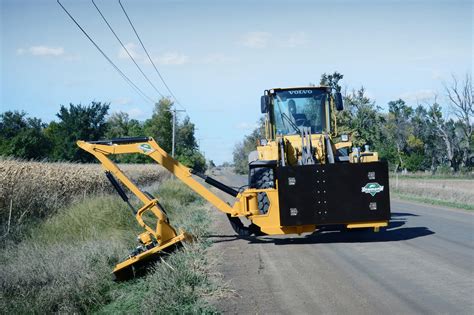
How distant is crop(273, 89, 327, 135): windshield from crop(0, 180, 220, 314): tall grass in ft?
11.6

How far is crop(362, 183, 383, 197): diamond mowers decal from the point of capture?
402 inches

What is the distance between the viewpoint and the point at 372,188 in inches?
403

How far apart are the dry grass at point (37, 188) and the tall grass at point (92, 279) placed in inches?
67.2

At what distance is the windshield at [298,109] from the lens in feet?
42.9

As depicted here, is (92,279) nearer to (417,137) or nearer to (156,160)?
(156,160)

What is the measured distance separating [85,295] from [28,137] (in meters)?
30.6

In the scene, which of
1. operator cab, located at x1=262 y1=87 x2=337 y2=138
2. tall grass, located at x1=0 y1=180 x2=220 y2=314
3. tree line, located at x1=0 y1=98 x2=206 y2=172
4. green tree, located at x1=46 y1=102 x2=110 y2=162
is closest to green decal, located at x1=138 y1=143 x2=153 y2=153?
tall grass, located at x1=0 y1=180 x2=220 y2=314

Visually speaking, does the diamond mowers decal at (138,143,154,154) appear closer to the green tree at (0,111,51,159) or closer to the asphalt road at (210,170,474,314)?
the asphalt road at (210,170,474,314)

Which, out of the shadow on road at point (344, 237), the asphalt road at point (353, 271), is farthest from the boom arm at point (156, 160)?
the shadow on road at point (344, 237)

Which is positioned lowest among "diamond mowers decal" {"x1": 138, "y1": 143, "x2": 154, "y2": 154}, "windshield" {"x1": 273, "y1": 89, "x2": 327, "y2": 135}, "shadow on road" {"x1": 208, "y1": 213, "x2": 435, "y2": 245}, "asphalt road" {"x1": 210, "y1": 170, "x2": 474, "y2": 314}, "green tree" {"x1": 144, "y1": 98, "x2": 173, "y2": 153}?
"asphalt road" {"x1": 210, "y1": 170, "x2": 474, "y2": 314}

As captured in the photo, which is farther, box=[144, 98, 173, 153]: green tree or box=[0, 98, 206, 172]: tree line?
box=[144, 98, 173, 153]: green tree

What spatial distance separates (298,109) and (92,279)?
270 inches

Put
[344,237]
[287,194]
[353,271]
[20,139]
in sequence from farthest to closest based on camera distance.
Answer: [20,139] < [344,237] < [287,194] < [353,271]

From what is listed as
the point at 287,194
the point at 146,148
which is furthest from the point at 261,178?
the point at 146,148
